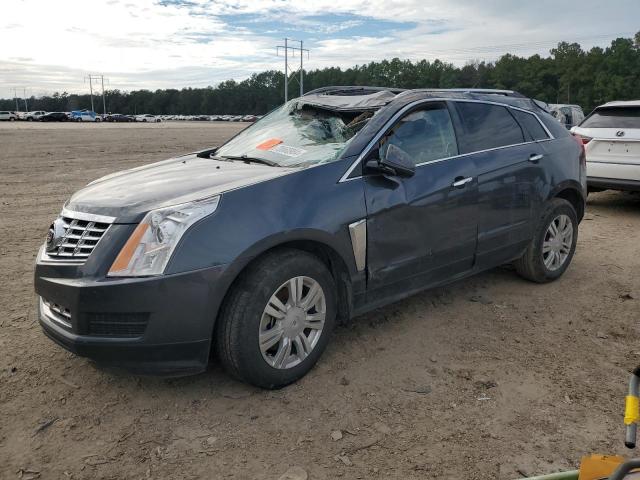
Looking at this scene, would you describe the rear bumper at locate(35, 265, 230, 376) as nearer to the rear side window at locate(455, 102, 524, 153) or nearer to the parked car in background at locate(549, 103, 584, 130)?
the rear side window at locate(455, 102, 524, 153)

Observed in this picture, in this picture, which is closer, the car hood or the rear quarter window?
the car hood

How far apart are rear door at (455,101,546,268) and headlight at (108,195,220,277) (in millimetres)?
2314

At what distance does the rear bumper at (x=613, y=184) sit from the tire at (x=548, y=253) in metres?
3.36

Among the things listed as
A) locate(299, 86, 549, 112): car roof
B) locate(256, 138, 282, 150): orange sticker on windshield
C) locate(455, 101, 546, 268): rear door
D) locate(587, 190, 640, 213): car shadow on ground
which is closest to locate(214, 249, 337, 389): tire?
locate(256, 138, 282, 150): orange sticker on windshield

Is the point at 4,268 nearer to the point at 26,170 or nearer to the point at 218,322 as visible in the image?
the point at 218,322

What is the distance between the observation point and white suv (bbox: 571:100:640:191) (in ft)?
26.7

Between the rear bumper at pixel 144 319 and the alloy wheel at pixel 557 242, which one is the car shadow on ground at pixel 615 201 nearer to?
the alloy wheel at pixel 557 242

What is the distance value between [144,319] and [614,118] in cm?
820

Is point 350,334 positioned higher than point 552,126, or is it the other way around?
point 552,126

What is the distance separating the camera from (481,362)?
374 cm

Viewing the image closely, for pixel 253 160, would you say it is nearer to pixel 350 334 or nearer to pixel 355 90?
pixel 355 90

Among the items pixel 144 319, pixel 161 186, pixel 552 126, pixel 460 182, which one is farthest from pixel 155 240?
pixel 552 126

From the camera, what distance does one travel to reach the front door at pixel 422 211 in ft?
12.1

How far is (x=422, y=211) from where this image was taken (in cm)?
391
